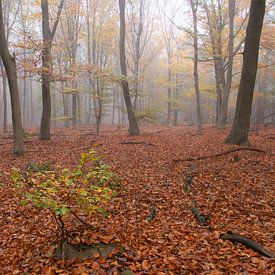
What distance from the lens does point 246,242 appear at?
3.92m

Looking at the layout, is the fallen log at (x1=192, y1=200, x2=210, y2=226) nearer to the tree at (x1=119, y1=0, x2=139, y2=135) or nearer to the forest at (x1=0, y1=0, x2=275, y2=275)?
the forest at (x1=0, y1=0, x2=275, y2=275)

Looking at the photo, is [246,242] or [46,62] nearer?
[246,242]

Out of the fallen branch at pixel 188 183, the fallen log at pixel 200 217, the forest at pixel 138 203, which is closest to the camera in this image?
the forest at pixel 138 203

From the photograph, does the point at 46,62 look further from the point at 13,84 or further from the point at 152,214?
the point at 152,214

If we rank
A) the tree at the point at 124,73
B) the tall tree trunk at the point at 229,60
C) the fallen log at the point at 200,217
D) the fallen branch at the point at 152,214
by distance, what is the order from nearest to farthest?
the fallen log at the point at 200,217, the fallen branch at the point at 152,214, the tree at the point at 124,73, the tall tree trunk at the point at 229,60

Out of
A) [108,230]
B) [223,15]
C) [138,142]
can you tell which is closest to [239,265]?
[108,230]

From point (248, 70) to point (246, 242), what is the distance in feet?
23.6

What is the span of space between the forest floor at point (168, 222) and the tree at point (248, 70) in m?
1.19

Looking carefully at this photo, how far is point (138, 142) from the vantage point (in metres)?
12.2

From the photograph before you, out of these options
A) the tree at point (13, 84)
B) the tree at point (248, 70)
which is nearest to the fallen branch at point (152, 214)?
the tree at point (248, 70)

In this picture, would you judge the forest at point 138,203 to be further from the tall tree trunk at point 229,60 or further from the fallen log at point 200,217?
the tall tree trunk at point 229,60

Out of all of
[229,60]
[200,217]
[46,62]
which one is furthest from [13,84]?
[229,60]

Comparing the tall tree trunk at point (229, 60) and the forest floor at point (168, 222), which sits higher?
the tall tree trunk at point (229, 60)

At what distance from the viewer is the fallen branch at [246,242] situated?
11.9 ft
